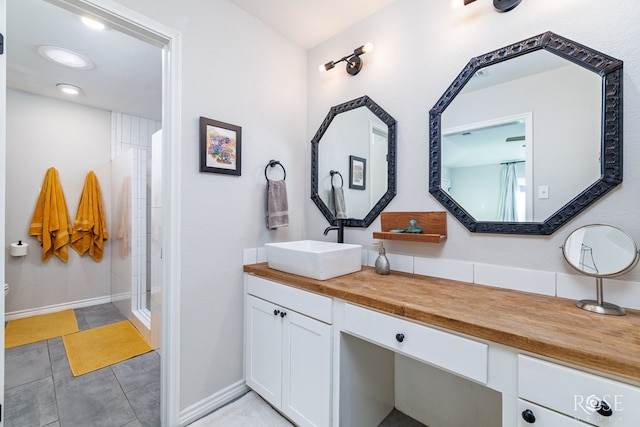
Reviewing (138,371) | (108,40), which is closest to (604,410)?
(138,371)

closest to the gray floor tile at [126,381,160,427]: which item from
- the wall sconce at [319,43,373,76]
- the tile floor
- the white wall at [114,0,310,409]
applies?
the tile floor

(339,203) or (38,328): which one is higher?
(339,203)

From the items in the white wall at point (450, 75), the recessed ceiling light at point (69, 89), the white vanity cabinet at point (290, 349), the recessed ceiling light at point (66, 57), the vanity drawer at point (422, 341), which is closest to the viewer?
the vanity drawer at point (422, 341)

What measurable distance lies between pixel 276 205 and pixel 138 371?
162cm

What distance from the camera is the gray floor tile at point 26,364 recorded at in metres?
1.90

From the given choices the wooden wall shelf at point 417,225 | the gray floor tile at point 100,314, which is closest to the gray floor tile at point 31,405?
the gray floor tile at point 100,314

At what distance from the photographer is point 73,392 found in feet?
5.86

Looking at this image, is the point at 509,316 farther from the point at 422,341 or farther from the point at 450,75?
the point at 450,75

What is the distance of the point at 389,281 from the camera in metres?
1.41

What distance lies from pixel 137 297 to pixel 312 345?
2368mm

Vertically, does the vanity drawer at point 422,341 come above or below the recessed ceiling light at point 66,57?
below

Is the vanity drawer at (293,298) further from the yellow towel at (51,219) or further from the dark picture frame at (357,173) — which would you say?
the yellow towel at (51,219)

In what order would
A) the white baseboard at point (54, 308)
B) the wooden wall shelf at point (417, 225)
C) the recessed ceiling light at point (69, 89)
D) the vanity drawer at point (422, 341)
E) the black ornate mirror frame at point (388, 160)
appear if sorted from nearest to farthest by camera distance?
the vanity drawer at point (422, 341), the wooden wall shelf at point (417, 225), the black ornate mirror frame at point (388, 160), the recessed ceiling light at point (69, 89), the white baseboard at point (54, 308)

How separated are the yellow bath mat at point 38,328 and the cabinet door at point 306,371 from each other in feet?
8.28
